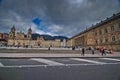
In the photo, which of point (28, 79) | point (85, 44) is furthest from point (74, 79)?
point (85, 44)

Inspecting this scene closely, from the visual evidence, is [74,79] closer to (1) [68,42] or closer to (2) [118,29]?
(2) [118,29]

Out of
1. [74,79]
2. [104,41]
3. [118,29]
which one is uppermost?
[118,29]

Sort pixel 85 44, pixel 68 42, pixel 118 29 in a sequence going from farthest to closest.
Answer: pixel 68 42 → pixel 85 44 → pixel 118 29

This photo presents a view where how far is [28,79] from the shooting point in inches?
194

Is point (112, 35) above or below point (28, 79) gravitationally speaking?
above

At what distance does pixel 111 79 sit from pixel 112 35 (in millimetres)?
37385

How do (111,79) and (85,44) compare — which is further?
(85,44)

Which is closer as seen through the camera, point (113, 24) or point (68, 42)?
point (113, 24)

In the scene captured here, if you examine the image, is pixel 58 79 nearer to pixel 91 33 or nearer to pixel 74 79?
pixel 74 79

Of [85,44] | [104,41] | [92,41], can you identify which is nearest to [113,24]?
[104,41]

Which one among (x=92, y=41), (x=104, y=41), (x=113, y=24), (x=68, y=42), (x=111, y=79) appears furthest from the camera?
(x=68, y=42)

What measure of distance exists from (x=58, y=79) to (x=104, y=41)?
42450 mm

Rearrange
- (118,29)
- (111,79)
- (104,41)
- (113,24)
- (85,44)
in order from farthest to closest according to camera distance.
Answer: (85,44) < (104,41) < (113,24) < (118,29) < (111,79)

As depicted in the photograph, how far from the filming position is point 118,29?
36188 mm
